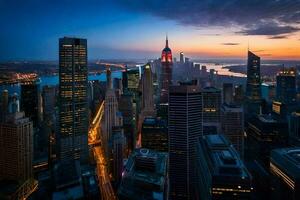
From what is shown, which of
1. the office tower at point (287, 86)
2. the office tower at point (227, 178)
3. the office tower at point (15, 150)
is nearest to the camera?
the office tower at point (227, 178)

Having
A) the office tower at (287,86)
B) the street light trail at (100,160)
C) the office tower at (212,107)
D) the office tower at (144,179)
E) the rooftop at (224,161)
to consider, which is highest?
the office tower at (287,86)

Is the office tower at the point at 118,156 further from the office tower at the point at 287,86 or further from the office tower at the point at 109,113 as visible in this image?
the office tower at the point at 287,86

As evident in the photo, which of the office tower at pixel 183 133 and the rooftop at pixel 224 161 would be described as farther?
the office tower at pixel 183 133

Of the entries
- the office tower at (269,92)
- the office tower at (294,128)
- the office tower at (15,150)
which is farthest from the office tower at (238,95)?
the office tower at (15,150)

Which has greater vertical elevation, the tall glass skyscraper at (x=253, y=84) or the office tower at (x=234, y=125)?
the tall glass skyscraper at (x=253, y=84)

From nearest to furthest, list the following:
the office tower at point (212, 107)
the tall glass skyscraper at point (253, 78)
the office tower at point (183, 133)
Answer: the office tower at point (183, 133) → the office tower at point (212, 107) → the tall glass skyscraper at point (253, 78)

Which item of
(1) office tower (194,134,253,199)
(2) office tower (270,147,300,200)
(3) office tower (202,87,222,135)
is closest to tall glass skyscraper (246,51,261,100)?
(3) office tower (202,87,222,135)

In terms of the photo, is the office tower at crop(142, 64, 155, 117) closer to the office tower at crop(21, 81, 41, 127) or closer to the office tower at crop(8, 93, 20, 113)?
the office tower at crop(21, 81, 41, 127)

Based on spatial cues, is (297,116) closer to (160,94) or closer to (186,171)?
(186,171)
